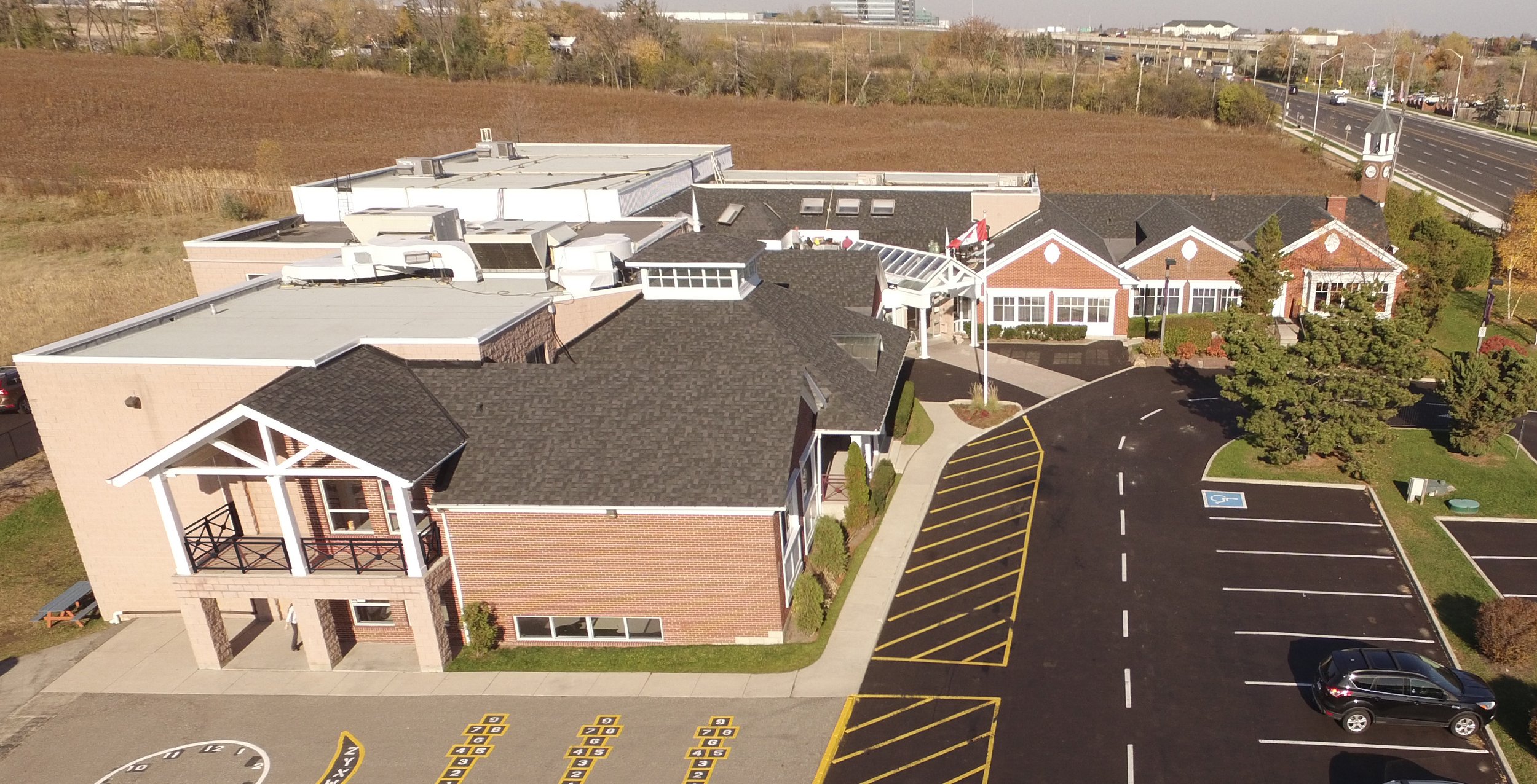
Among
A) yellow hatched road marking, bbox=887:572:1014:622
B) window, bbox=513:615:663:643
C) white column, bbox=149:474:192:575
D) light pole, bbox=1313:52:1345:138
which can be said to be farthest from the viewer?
light pole, bbox=1313:52:1345:138

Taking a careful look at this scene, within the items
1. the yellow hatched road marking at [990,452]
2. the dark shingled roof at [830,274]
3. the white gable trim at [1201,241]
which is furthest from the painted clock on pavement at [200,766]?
the white gable trim at [1201,241]

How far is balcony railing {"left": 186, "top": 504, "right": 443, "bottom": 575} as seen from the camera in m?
24.4

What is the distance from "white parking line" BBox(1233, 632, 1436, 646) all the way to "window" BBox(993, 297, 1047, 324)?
28254 mm

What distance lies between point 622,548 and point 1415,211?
55.5 meters

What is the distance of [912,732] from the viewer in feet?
71.7

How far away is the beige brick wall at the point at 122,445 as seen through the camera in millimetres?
25188

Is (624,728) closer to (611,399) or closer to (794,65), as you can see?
(611,399)

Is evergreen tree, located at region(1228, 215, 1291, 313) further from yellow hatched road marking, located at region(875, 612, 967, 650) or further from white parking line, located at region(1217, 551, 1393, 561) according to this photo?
yellow hatched road marking, located at region(875, 612, 967, 650)

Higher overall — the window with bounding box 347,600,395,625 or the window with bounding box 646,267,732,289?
the window with bounding box 646,267,732,289

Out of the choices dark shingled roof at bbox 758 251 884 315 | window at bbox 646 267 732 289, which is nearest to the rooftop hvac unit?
dark shingled roof at bbox 758 251 884 315

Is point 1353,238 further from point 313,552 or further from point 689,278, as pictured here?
point 313,552

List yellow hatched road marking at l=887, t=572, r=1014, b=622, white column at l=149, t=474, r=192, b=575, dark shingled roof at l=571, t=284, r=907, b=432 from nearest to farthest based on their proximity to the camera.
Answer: white column at l=149, t=474, r=192, b=575
yellow hatched road marking at l=887, t=572, r=1014, b=622
dark shingled roof at l=571, t=284, r=907, b=432

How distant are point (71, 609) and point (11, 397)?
20940 millimetres

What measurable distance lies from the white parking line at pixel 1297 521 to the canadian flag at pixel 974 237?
1629 centimetres
